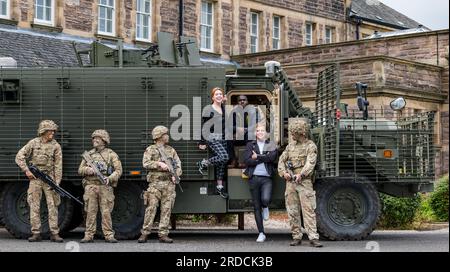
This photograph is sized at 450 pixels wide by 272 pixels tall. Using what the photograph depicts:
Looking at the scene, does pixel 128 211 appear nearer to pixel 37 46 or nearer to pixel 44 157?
pixel 44 157

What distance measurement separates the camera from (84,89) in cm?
1503

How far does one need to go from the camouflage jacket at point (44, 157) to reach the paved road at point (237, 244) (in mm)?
1004

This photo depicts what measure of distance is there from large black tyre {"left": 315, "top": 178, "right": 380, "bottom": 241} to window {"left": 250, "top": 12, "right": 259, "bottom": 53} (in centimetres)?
2049

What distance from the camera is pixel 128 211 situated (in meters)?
14.9

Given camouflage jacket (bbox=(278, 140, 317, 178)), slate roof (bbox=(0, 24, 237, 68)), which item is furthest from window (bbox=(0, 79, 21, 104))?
slate roof (bbox=(0, 24, 237, 68))

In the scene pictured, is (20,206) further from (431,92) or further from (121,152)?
(431,92)

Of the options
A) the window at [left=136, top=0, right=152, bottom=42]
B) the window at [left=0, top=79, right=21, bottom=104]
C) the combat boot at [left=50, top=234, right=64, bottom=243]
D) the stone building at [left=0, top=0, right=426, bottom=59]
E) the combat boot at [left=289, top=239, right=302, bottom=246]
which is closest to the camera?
the combat boot at [left=289, top=239, right=302, bottom=246]

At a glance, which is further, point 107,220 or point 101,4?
point 101,4

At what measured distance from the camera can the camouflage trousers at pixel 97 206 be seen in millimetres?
14273

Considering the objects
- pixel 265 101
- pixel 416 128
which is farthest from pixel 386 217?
pixel 265 101

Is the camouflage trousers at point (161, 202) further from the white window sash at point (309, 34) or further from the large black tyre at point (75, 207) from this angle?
the white window sash at point (309, 34)

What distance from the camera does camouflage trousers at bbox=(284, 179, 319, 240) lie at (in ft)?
45.1

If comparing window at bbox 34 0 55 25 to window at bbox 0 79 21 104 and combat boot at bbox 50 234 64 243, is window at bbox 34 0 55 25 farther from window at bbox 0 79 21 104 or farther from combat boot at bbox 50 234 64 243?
combat boot at bbox 50 234 64 243

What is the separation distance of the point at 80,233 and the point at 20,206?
1798mm
